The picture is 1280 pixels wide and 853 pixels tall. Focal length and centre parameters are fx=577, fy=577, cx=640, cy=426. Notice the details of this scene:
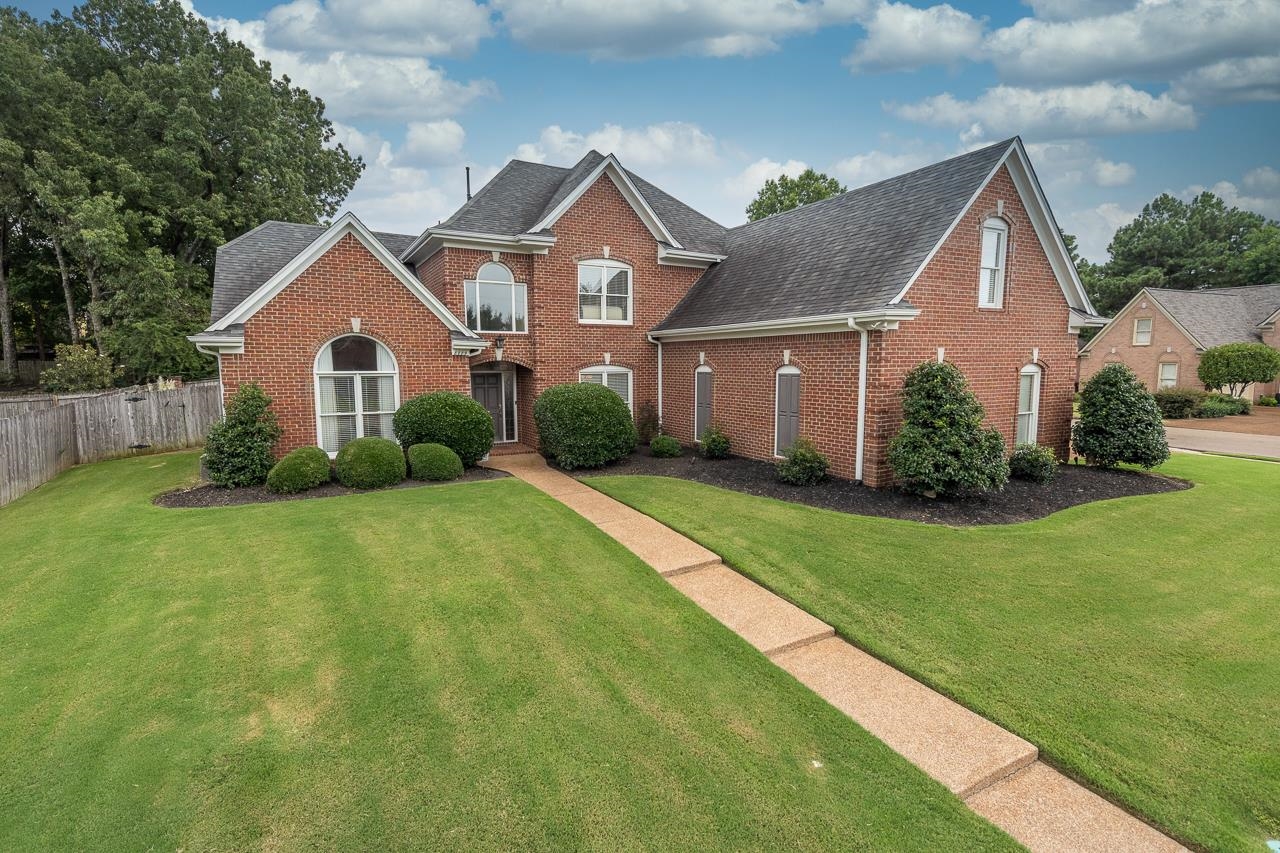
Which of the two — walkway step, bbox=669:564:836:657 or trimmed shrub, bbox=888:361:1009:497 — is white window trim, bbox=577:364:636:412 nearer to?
trimmed shrub, bbox=888:361:1009:497

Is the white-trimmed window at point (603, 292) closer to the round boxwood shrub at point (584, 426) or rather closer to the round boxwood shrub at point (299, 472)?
the round boxwood shrub at point (584, 426)

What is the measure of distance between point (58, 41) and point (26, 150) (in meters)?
6.20

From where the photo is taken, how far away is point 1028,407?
13.5 meters

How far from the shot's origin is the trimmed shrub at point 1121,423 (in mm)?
12406

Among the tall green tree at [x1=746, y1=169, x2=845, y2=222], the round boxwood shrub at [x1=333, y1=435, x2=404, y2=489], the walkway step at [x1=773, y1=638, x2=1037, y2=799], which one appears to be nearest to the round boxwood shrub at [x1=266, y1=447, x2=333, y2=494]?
the round boxwood shrub at [x1=333, y1=435, x2=404, y2=489]

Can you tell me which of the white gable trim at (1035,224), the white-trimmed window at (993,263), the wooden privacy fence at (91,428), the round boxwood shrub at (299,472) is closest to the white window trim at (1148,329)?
the white gable trim at (1035,224)

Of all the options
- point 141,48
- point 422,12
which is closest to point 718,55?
point 422,12

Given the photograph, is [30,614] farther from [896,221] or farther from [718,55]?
[718,55]

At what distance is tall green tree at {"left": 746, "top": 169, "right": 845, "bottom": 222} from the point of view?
3412 cm

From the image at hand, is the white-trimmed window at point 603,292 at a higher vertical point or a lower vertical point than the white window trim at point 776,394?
higher

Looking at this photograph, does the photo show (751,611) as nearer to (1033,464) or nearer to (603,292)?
(1033,464)

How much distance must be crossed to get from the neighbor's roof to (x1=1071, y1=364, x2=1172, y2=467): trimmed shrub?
10.4 meters

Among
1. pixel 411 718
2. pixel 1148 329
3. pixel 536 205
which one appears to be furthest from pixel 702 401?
pixel 1148 329

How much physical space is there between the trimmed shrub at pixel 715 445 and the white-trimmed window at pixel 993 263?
6.16 meters
